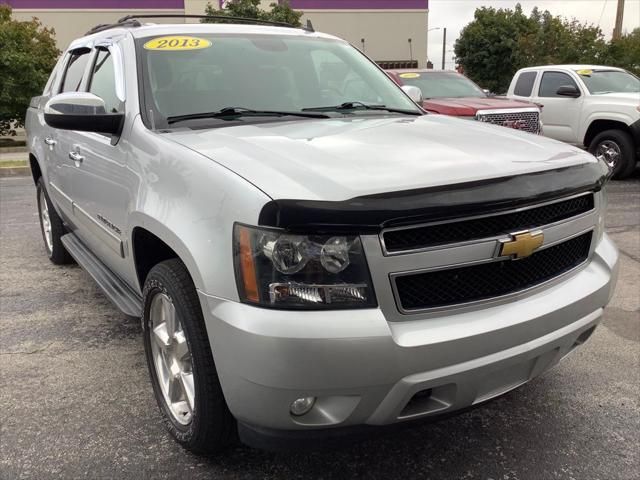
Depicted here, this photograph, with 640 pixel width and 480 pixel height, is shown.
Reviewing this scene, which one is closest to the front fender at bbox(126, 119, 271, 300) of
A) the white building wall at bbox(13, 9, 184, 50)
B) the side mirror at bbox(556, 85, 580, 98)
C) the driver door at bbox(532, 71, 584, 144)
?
the side mirror at bbox(556, 85, 580, 98)

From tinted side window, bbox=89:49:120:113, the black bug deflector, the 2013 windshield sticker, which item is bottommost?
the black bug deflector

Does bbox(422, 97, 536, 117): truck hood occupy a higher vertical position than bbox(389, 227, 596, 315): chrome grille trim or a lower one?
lower

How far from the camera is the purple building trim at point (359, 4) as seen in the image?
3538 centimetres

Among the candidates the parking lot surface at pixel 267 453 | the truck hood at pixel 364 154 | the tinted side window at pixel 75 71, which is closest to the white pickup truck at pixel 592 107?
the parking lot surface at pixel 267 453

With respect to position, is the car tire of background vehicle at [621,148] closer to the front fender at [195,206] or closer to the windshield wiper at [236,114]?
the windshield wiper at [236,114]

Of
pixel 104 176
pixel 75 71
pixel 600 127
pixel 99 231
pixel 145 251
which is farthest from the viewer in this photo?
pixel 600 127

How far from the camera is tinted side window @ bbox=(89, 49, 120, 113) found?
129 inches

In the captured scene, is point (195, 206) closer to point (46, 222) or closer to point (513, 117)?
point (46, 222)

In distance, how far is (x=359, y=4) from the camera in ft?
119

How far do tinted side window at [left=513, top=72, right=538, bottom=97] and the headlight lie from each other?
10.6 metres

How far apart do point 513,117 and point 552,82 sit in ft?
8.71

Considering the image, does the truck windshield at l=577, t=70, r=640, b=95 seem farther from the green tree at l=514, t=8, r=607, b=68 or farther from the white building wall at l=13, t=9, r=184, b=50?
the white building wall at l=13, t=9, r=184, b=50

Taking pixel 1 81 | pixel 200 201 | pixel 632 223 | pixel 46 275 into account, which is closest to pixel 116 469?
pixel 200 201

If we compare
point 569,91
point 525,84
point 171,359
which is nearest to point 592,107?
point 569,91
